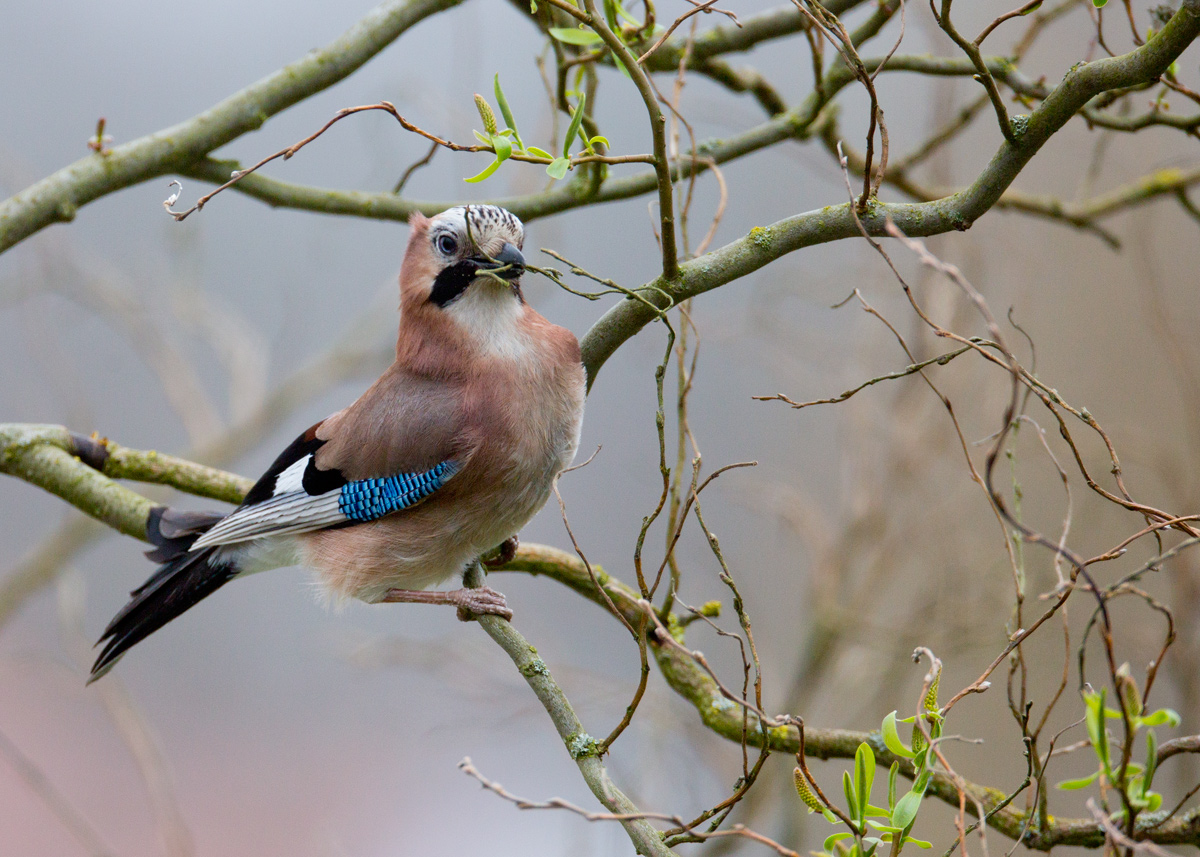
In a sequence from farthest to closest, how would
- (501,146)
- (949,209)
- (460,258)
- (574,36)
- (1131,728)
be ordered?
(460,258) → (574,36) → (949,209) → (501,146) → (1131,728)

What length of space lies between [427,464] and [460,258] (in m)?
0.46

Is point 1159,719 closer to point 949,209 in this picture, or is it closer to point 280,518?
point 949,209

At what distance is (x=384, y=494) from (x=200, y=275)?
2424mm

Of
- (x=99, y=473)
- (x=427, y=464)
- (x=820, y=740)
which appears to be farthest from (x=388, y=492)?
(x=820, y=740)

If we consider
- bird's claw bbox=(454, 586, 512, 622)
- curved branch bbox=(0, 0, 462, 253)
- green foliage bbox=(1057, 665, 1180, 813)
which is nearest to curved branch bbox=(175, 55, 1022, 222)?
curved branch bbox=(0, 0, 462, 253)

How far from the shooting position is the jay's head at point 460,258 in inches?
81.8

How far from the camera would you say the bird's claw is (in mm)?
1989

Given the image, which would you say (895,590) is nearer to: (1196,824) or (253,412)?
(253,412)

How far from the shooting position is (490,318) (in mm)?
2219

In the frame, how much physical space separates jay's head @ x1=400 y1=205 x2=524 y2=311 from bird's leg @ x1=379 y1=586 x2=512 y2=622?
2.09 ft

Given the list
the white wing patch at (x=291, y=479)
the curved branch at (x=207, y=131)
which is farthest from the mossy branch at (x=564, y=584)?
the curved branch at (x=207, y=131)

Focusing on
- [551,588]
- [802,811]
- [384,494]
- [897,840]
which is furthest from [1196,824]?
[551,588]

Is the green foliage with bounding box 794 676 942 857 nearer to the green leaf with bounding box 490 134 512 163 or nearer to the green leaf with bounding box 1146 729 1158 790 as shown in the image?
the green leaf with bounding box 1146 729 1158 790

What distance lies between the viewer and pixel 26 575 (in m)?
3.50
